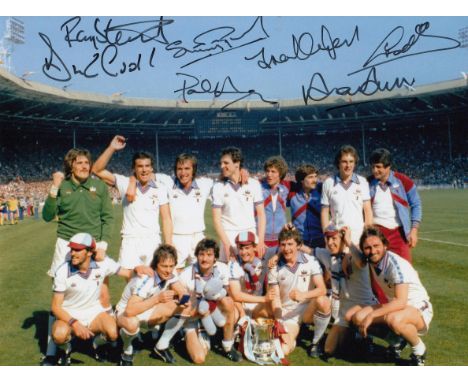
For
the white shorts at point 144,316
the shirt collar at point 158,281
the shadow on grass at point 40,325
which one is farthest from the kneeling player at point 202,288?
the shadow on grass at point 40,325

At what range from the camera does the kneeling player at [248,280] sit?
462cm

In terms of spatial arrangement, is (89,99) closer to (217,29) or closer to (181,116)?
(181,116)

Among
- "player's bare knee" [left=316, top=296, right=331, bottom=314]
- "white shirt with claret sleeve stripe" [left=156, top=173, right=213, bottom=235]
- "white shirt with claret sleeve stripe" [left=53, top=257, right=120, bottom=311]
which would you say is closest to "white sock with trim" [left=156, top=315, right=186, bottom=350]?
"white shirt with claret sleeve stripe" [left=53, top=257, right=120, bottom=311]

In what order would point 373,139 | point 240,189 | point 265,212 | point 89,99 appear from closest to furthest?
point 240,189 < point 265,212 < point 89,99 < point 373,139

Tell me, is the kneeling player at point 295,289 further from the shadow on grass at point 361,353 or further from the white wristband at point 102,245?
the white wristband at point 102,245

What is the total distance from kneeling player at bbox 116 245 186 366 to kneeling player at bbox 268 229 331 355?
40.1 inches

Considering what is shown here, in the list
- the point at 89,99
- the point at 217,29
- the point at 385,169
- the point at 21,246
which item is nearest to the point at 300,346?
the point at 385,169

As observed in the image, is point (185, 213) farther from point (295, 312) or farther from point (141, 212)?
point (295, 312)

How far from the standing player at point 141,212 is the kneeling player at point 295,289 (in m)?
1.27

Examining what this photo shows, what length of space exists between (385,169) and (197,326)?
280 centimetres

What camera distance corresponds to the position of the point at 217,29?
5789 mm

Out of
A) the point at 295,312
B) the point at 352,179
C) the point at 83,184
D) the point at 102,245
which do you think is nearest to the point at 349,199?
the point at 352,179

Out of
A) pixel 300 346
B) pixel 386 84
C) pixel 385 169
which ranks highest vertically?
pixel 386 84

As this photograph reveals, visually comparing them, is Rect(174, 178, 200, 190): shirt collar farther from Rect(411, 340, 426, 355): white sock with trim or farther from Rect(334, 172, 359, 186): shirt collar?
Rect(411, 340, 426, 355): white sock with trim
